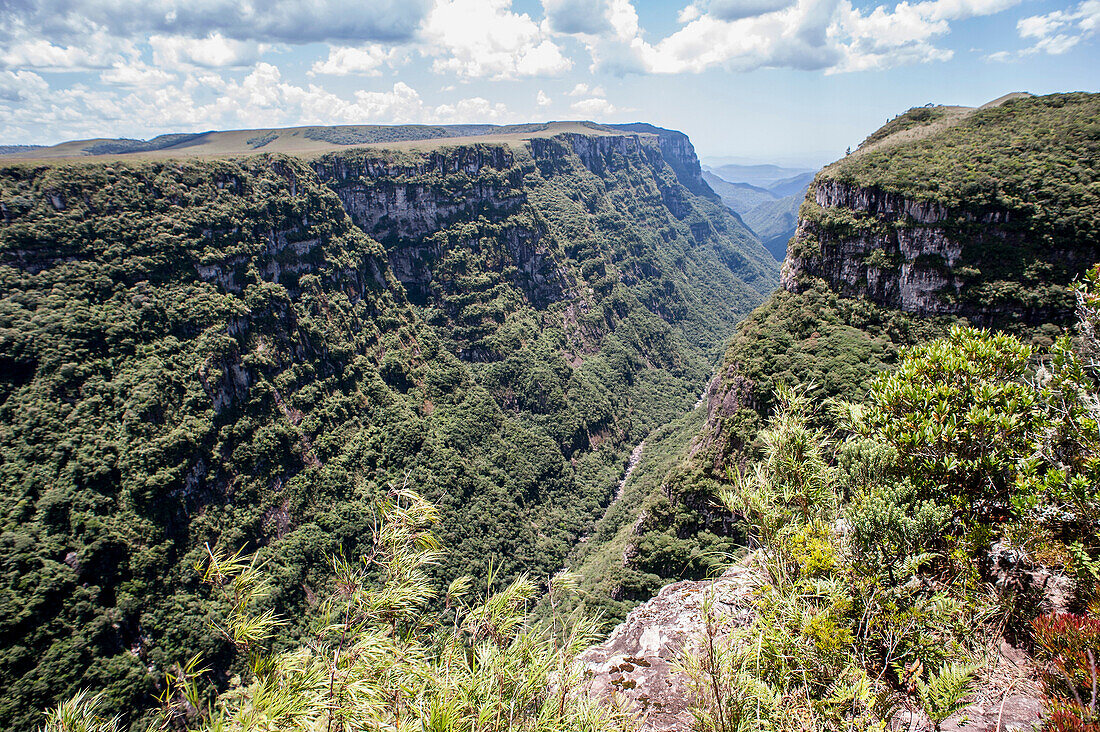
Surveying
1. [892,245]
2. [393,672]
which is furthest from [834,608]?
[892,245]

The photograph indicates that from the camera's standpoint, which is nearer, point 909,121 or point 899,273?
point 899,273

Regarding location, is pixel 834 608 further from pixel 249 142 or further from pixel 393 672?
pixel 249 142

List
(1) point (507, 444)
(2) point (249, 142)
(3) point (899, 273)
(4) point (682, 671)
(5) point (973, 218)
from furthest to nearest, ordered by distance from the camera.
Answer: (2) point (249, 142)
(1) point (507, 444)
(3) point (899, 273)
(5) point (973, 218)
(4) point (682, 671)

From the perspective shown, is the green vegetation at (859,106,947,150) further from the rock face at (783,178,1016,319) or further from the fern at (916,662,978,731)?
the fern at (916,662,978,731)

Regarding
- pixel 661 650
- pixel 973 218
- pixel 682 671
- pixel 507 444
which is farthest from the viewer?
pixel 507 444

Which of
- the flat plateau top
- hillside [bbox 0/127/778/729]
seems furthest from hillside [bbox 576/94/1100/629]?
the flat plateau top

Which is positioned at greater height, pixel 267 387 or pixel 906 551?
pixel 906 551

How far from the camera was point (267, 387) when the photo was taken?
60.7m

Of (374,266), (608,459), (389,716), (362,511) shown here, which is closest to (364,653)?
(389,716)


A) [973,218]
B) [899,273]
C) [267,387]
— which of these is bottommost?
[267,387]

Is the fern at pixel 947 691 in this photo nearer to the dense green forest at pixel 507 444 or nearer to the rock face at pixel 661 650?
the dense green forest at pixel 507 444

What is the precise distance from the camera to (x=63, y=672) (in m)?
36.6

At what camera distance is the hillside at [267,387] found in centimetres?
4203

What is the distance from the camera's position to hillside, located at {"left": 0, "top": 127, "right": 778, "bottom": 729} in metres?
42.0
